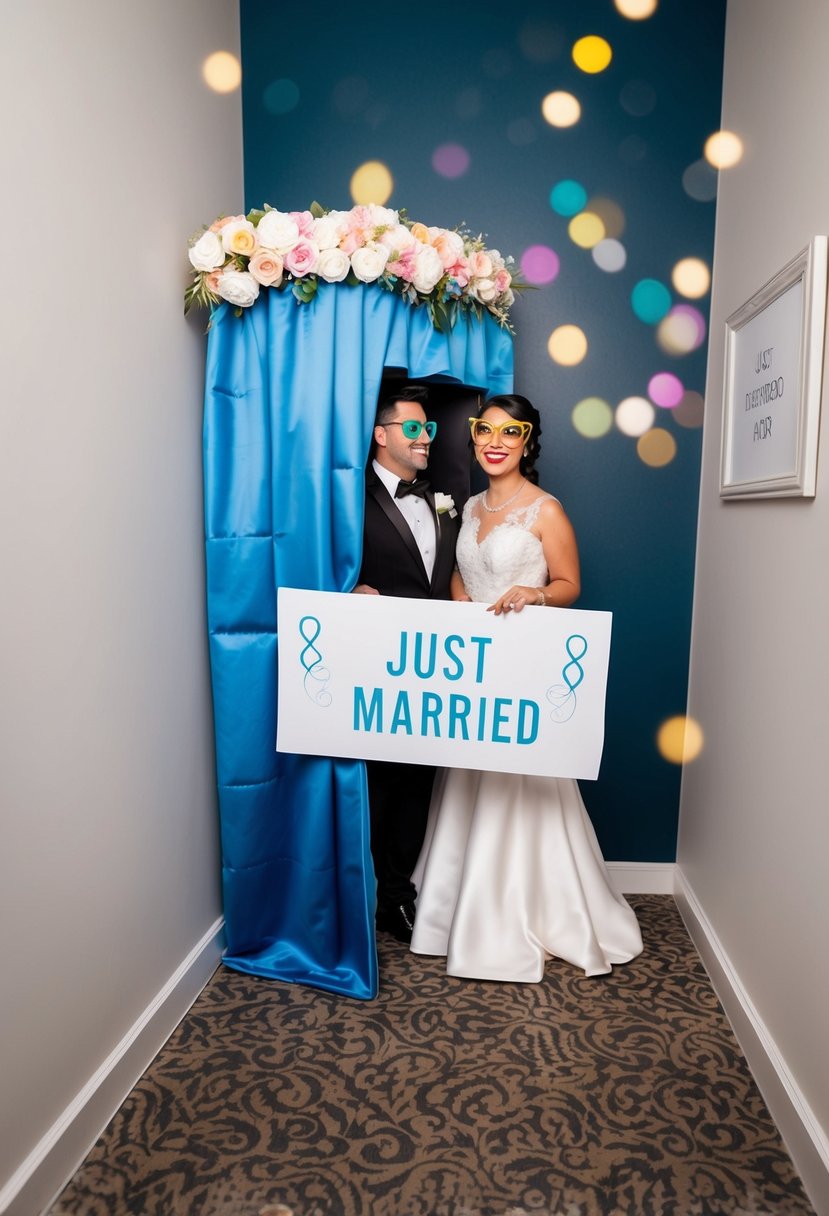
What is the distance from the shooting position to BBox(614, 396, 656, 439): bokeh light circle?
277cm

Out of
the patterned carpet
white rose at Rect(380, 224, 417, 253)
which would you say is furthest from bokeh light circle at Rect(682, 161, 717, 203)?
the patterned carpet

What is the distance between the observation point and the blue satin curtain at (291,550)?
219cm

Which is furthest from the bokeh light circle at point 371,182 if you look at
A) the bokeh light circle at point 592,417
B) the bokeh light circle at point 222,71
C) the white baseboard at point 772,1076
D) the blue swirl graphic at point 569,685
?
the white baseboard at point 772,1076

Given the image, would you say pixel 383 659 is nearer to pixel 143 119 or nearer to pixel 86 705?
pixel 86 705

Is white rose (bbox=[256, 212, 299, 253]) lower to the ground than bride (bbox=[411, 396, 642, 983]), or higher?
higher

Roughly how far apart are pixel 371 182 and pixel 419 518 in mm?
1151

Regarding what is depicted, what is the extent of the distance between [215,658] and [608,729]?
1.39m

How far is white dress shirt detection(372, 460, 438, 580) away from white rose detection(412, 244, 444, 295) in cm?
51

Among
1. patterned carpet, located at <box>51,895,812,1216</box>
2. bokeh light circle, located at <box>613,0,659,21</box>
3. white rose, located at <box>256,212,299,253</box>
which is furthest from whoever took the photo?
bokeh light circle, located at <box>613,0,659,21</box>

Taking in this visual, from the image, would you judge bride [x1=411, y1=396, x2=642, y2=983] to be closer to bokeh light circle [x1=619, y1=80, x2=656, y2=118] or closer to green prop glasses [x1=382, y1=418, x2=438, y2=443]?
green prop glasses [x1=382, y1=418, x2=438, y2=443]

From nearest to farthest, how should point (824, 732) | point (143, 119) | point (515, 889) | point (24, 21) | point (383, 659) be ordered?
point (24, 21) < point (824, 732) < point (143, 119) < point (383, 659) < point (515, 889)

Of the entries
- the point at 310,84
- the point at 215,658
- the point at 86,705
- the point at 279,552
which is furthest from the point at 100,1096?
the point at 310,84

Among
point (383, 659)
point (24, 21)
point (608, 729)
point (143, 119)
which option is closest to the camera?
point (24, 21)

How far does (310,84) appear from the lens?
2.69 metres
